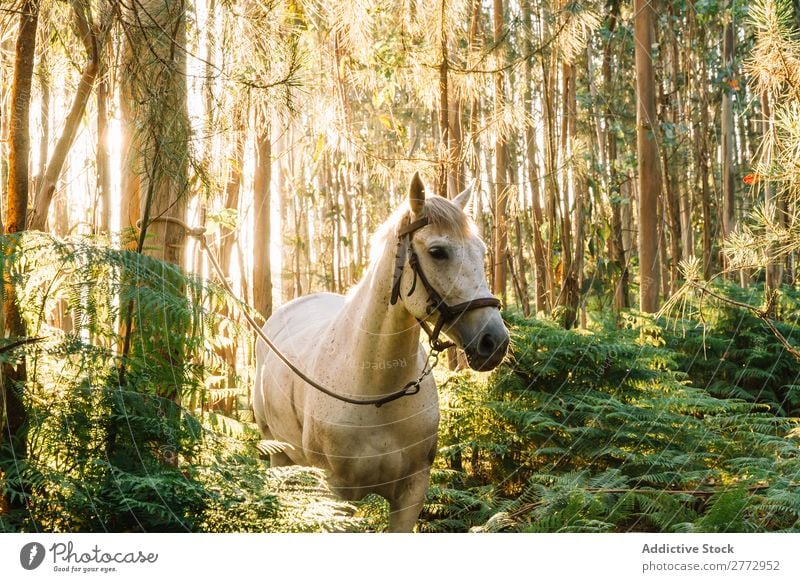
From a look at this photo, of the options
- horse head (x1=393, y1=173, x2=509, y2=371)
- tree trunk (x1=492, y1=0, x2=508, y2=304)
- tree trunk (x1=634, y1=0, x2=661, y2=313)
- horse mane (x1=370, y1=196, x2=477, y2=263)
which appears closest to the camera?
horse head (x1=393, y1=173, x2=509, y2=371)

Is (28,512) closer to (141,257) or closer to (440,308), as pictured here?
(141,257)

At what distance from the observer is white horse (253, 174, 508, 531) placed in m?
2.36

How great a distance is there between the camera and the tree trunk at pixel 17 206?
2125 mm

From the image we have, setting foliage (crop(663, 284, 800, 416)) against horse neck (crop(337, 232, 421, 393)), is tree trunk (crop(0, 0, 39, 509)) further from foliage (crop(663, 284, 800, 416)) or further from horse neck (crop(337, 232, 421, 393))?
foliage (crop(663, 284, 800, 416))

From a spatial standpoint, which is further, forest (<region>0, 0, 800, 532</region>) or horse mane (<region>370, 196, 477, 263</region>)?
horse mane (<region>370, 196, 477, 263</region>)

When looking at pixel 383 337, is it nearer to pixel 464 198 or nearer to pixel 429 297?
pixel 429 297

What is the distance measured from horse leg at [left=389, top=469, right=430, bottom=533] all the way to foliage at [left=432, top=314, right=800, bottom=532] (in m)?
0.12

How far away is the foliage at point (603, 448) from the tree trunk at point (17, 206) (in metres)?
1.57

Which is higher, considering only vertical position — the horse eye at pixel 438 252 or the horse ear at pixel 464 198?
the horse ear at pixel 464 198
